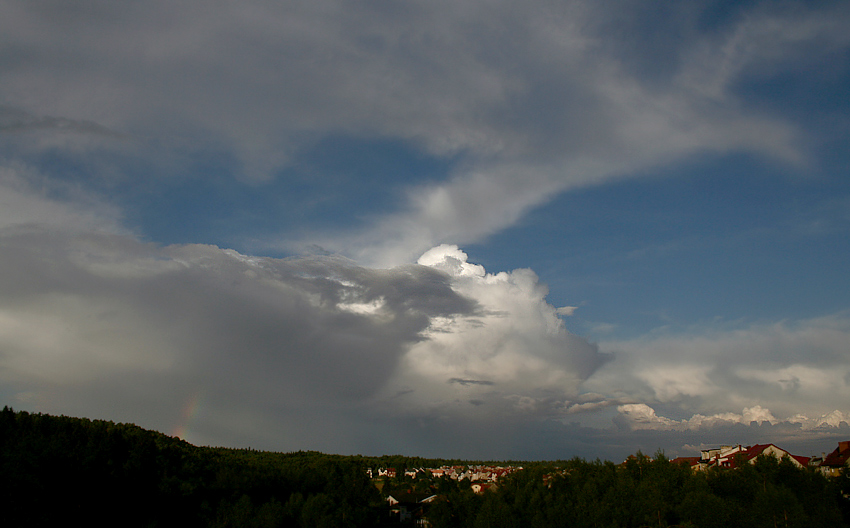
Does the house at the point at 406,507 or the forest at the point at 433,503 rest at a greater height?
the forest at the point at 433,503

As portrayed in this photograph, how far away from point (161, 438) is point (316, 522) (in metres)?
126

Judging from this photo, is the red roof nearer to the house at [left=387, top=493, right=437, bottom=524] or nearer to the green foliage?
the green foliage

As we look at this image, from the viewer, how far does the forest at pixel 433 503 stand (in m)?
61.8

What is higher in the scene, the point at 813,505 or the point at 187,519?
the point at 813,505

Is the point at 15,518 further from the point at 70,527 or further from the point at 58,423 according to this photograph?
the point at 58,423

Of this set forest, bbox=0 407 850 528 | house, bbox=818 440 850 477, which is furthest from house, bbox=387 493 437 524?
house, bbox=818 440 850 477

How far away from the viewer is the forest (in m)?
61.8

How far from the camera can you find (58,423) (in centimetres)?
12025

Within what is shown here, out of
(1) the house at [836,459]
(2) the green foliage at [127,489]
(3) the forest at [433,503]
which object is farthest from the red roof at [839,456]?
(2) the green foliage at [127,489]

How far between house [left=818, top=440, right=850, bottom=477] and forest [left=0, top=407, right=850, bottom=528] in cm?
1960

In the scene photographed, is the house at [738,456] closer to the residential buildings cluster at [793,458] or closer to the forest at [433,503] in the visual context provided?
the residential buildings cluster at [793,458]

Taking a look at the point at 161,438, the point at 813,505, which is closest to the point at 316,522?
the point at 813,505

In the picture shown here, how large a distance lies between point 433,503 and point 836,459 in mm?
64411

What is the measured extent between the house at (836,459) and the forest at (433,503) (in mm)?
19603
